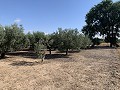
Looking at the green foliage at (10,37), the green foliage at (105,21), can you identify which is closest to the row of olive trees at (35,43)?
the green foliage at (10,37)

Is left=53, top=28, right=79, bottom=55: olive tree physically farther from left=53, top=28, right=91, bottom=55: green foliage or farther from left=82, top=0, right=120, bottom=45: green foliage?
left=82, top=0, right=120, bottom=45: green foliage

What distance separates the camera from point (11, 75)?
12742mm

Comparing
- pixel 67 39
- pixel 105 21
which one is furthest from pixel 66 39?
pixel 105 21

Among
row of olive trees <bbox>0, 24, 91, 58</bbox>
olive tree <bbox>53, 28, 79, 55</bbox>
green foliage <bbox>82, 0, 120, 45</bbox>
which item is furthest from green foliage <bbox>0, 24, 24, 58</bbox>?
green foliage <bbox>82, 0, 120, 45</bbox>

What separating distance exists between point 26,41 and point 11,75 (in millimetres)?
13897

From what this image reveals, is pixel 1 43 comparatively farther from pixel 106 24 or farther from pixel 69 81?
pixel 106 24

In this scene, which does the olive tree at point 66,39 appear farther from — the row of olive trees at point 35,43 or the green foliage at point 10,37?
the green foliage at point 10,37

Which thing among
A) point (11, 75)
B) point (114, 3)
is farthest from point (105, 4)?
point (11, 75)

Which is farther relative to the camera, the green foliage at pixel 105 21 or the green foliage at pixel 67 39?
the green foliage at pixel 105 21

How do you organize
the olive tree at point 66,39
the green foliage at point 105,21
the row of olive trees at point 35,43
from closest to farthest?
1. the row of olive trees at point 35,43
2. the olive tree at point 66,39
3. the green foliage at point 105,21

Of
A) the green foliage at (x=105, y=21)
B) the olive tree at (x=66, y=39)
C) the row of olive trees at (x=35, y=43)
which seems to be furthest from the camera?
the green foliage at (x=105, y=21)

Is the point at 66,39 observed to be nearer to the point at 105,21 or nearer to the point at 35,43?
the point at 35,43

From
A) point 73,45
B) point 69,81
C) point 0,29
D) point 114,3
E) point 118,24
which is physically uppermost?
point 114,3

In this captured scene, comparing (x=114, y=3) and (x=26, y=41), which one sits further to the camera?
(x=114, y=3)
